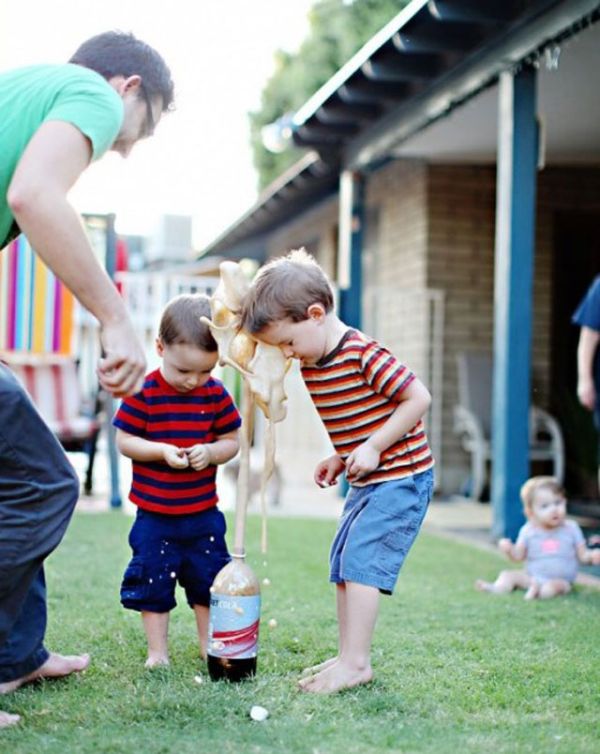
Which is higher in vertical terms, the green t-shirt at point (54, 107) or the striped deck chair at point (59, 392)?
the green t-shirt at point (54, 107)

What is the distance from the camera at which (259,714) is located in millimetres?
2520

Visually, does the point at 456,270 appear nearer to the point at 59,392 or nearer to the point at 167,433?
the point at 59,392

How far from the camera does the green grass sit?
7.76 ft

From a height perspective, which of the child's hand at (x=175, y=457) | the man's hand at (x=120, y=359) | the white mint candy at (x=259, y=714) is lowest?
the white mint candy at (x=259, y=714)

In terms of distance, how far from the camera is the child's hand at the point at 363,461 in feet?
9.21

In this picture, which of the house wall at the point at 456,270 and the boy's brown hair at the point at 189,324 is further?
the house wall at the point at 456,270

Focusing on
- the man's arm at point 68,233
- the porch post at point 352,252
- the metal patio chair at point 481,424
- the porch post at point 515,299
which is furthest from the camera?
the porch post at point 352,252

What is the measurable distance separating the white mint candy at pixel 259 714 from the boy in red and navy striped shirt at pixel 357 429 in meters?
0.27

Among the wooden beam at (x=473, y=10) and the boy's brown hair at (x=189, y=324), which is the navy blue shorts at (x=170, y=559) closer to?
the boy's brown hair at (x=189, y=324)

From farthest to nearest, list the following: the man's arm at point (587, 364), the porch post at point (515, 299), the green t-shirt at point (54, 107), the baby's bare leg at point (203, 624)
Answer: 1. the porch post at point (515, 299)
2. the man's arm at point (587, 364)
3. the baby's bare leg at point (203, 624)
4. the green t-shirt at point (54, 107)

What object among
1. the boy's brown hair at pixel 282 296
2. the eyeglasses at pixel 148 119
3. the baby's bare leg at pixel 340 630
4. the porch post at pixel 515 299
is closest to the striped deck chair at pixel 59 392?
the porch post at pixel 515 299

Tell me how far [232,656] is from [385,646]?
0.69 meters

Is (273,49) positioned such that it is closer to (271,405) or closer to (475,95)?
(475,95)

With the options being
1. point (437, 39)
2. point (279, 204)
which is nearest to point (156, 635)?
point (437, 39)
